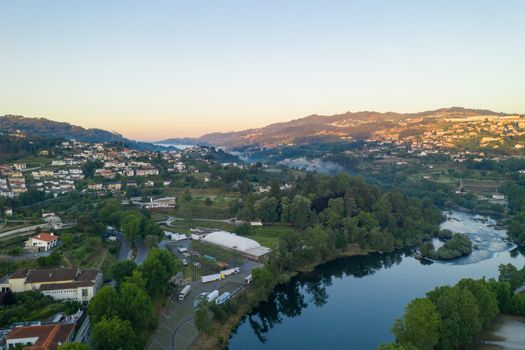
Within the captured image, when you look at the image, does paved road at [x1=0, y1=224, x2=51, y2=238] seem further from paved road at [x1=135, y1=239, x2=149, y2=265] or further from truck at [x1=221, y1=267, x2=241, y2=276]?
truck at [x1=221, y1=267, x2=241, y2=276]

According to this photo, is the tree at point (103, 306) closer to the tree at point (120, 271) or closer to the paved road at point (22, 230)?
the tree at point (120, 271)

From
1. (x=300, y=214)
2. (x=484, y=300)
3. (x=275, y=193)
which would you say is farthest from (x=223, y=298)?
(x=275, y=193)

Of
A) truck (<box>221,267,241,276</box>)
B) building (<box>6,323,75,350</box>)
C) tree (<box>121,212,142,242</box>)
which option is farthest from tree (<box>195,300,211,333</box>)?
tree (<box>121,212,142,242</box>)

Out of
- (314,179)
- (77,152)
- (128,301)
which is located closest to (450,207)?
(314,179)

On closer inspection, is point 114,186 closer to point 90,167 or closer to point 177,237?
point 90,167

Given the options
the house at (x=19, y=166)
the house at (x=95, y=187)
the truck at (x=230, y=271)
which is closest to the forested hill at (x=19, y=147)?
the house at (x=19, y=166)

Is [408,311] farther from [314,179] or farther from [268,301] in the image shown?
[314,179]

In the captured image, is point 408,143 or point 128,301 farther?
point 408,143
